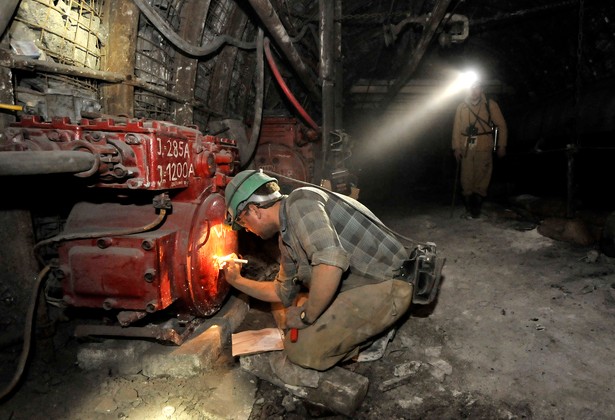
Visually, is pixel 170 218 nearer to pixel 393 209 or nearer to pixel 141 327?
pixel 141 327

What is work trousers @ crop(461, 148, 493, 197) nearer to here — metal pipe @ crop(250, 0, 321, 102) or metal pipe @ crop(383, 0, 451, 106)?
metal pipe @ crop(383, 0, 451, 106)

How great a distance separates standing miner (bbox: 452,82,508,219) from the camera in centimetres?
678

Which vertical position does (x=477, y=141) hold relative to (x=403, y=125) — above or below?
below

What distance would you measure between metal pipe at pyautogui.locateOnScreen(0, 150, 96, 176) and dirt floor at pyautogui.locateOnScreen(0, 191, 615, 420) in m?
1.75

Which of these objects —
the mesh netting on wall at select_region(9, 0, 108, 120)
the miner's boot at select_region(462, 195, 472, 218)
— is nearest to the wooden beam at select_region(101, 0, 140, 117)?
the mesh netting on wall at select_region(9, 0, 108, 120)

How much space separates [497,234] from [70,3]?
6.42 m

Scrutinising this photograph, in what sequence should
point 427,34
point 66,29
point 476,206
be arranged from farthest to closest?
point 476,206 → point 427,34 → point 66,29

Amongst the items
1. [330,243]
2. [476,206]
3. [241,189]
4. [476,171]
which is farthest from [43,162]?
[476,206]

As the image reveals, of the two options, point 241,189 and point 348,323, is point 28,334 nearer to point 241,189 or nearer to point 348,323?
point 241,189

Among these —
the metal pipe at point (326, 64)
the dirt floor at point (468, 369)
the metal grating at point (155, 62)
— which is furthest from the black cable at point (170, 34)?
the dirt floor at point (468, 369)

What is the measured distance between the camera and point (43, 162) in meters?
1.61

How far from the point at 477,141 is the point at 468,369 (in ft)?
17.5

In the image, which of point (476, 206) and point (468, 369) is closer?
point (468, 369)

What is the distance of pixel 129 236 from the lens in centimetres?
235
